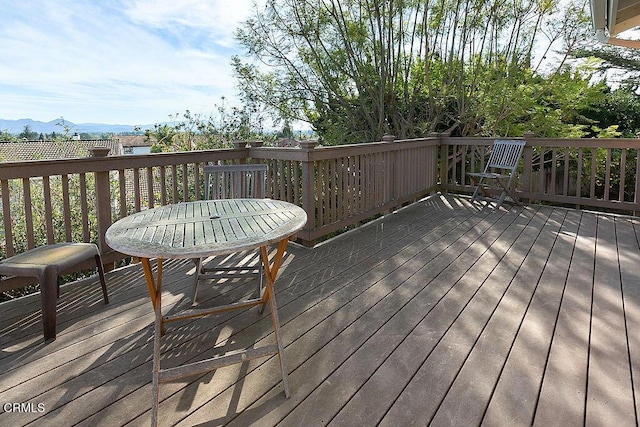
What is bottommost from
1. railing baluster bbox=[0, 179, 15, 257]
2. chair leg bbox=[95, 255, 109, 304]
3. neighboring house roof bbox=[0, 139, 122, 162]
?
chair leg bbox=[95, 255, 109, 304]

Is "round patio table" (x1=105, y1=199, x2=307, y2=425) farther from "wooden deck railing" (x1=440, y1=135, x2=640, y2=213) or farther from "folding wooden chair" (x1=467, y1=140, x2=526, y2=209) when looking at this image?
"wooden deck railing" (x1=440, y1=135, x2=640, y2=213)

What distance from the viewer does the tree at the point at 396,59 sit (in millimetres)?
6590

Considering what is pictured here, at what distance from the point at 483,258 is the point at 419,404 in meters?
2.06

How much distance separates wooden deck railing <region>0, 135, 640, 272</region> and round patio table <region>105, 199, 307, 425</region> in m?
0.97

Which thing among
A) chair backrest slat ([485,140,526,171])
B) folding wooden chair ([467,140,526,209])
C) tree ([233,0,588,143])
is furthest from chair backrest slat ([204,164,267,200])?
tree ([233,0,588,143])

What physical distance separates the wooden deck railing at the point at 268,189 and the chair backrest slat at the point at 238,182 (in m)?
0.60

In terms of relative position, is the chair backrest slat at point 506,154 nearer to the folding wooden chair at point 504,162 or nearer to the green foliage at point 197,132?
the folding wooden chair at point 504,162

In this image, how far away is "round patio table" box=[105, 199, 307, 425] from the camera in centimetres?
160

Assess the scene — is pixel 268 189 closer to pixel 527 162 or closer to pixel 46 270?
pixel 46 270

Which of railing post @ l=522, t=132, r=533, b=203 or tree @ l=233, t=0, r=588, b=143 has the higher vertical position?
tree @ l=233, t=0, r=588, b=143

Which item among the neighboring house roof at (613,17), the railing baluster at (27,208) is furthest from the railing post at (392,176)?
the railing baluster at (27,208)

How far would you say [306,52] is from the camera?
23.7 ft

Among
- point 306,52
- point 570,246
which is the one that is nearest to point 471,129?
point 306,52

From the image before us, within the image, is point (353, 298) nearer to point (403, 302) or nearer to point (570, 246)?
point (403, 302)
